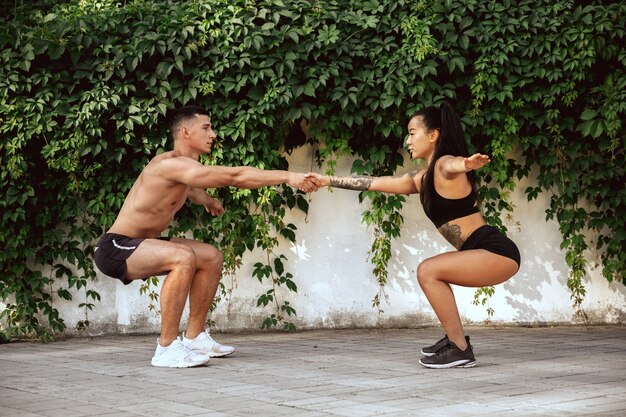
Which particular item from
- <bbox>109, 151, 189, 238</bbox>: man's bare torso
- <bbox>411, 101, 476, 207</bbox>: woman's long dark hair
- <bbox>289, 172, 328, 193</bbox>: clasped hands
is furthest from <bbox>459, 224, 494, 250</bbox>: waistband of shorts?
<bbox>109, 151, 189, 238</bbox>: man's bare torso

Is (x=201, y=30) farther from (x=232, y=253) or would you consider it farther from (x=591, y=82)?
(x=591, y=82)

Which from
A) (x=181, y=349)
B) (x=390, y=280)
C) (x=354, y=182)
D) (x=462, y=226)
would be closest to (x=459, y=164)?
(x=462, y=226)

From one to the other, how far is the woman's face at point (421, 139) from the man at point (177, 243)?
0.77 meters

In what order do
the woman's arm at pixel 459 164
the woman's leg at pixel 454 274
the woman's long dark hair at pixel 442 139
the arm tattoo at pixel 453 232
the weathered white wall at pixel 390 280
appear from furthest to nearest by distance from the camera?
the weathered white wall at pixel 390 280, the arm tattoo at pixel 453 232, the woman's long dark hair at pixel 442 139, the woman's leg at pixel 454 274, the woman's arm at pixel 459 164

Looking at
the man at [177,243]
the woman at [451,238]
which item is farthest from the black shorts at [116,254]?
the woman at [451,238]

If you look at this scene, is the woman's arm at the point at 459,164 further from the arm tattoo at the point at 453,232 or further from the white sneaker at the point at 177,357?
the white sneaker at the point at 177,357

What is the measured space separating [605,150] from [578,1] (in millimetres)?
1288

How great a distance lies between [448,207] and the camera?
6.43 meters

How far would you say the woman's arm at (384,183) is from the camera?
6.81 meters

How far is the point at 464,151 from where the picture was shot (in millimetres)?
6488

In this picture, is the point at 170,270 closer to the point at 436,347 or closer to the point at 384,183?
the point at 384,183

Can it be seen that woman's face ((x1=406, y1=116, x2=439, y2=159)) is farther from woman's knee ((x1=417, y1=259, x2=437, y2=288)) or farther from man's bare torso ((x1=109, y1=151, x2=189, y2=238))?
man's bare torso ((x1=109, y1=151, x2=189, y2=238))

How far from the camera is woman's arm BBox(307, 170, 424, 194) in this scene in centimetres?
681

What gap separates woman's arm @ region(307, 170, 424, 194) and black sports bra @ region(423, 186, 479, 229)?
1.04ft
